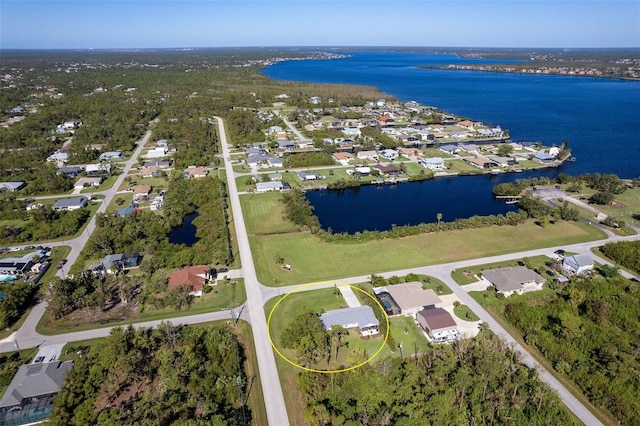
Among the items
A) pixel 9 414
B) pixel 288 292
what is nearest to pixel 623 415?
pixel 288 292

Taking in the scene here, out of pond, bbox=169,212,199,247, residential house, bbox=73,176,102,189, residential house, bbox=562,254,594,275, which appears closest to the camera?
residential house, bbox=562,254,594,275

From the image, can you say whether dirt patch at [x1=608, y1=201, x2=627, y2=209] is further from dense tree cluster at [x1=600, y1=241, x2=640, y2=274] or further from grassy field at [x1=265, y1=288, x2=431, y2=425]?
grassy field at [x1=265, y1=288, x2=431, y2=425]

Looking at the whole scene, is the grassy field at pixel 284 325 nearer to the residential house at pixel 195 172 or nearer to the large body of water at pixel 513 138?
the large body of water at pixel 513 138

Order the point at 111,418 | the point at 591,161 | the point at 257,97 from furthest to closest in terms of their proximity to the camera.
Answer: the point at 257,97, the point at 591,161, the point at 111,418

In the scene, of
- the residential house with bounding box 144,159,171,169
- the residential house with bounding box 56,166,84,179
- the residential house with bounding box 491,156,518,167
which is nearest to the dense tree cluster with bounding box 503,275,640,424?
the residential house with bounding box 491,156,518,167

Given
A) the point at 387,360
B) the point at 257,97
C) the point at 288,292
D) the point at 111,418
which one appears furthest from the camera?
the point at 257,97

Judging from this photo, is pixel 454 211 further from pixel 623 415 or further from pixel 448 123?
pixel 448 123

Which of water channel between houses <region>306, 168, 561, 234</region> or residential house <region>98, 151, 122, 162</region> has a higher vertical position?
residential house <region>98, 151, 122, 162</region>
